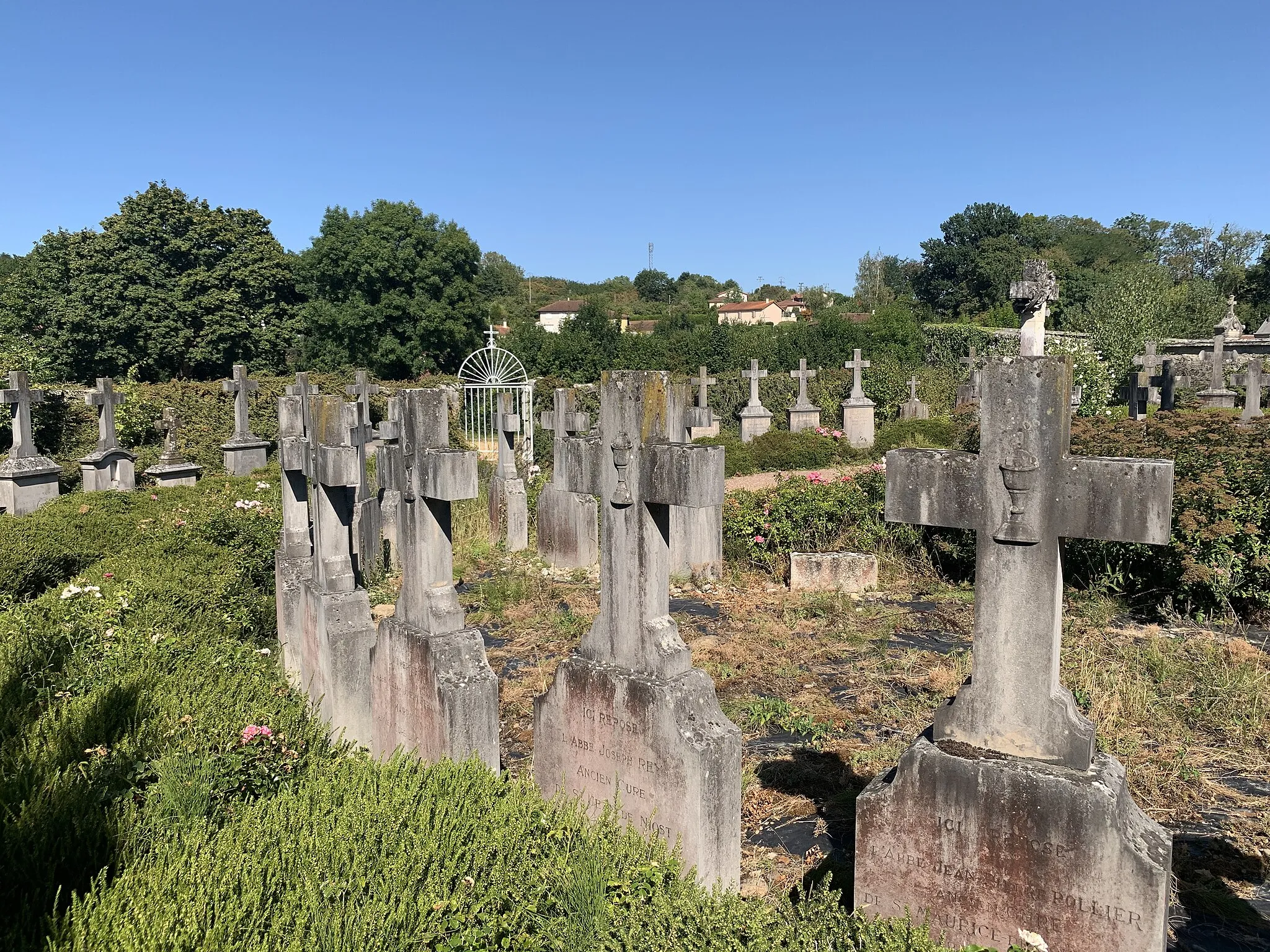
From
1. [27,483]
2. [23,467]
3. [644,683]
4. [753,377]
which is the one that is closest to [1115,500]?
[644,683]

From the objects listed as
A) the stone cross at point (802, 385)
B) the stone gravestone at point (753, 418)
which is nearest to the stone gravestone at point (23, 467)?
the stone gravestone at point (753, 418)

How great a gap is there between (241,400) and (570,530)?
11.2 meters

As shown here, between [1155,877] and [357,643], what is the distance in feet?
15.1

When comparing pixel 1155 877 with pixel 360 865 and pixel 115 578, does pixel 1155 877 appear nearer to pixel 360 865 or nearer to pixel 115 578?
pixel 360 865

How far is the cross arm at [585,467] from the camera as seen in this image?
4.58 metres

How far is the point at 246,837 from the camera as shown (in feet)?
11.3

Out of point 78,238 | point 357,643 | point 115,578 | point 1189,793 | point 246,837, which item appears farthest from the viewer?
point 78,238

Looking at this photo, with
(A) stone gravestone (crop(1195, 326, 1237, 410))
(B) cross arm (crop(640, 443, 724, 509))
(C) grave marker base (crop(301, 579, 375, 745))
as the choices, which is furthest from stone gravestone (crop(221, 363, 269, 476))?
(A) stone gravestone (crop(1195, 326, 1237, 410))

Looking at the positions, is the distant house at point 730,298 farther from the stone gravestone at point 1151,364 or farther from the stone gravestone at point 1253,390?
the stone gravestone at point 1253,390

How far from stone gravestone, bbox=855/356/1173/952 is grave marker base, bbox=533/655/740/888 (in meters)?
0.76

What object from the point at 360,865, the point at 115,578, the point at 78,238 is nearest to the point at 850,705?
the point at 360,865

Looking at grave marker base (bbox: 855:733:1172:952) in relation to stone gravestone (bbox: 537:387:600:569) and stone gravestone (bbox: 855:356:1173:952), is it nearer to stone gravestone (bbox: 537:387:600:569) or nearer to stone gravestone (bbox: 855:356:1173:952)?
stone gravestone (bbox: 855:356:1173:952)

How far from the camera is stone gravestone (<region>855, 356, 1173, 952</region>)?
10.3ft

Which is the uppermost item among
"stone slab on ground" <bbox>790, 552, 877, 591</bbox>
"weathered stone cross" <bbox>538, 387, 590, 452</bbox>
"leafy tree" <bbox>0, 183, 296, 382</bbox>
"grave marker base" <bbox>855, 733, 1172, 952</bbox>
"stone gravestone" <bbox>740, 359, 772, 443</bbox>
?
"leafy tree" <bbox>0, 183, 296, 382</bbox>
